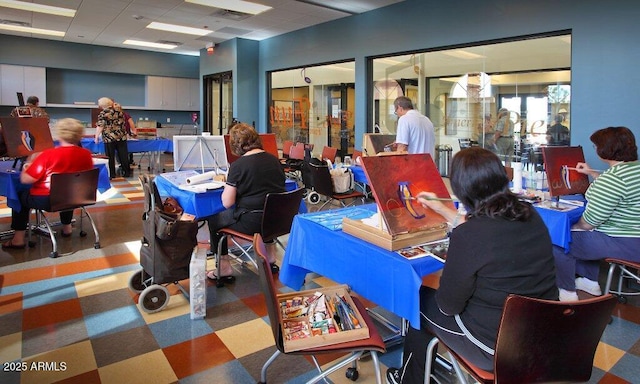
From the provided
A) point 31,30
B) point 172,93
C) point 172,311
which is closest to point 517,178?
point 172,311

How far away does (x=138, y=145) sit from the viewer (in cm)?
886

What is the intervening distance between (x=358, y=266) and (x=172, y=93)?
41.4 feet

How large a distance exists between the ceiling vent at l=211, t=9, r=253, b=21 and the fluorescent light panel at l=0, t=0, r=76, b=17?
2693 millimetres

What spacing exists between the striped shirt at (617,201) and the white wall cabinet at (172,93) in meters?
12.5

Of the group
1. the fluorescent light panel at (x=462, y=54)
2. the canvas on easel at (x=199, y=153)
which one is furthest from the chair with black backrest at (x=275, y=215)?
the fluorescent light panel at (x=462, y=54)

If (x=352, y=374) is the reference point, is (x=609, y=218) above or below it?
above

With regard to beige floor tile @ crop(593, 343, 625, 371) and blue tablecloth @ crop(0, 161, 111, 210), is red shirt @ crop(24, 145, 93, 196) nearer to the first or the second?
blue tablecloth @ crop(0, 161, 111, 210)

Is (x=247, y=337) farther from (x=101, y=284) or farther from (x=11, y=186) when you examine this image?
(x=11, y=186)

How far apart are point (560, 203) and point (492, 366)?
216 cm

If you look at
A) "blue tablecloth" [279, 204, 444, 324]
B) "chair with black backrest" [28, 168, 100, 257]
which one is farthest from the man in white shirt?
"chair with black backrest" [28, 168, 100, 257]

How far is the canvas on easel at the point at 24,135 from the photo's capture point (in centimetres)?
432

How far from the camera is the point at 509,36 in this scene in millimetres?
5516

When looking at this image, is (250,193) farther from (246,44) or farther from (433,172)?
(246,44)

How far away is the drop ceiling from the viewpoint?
7234 mm
